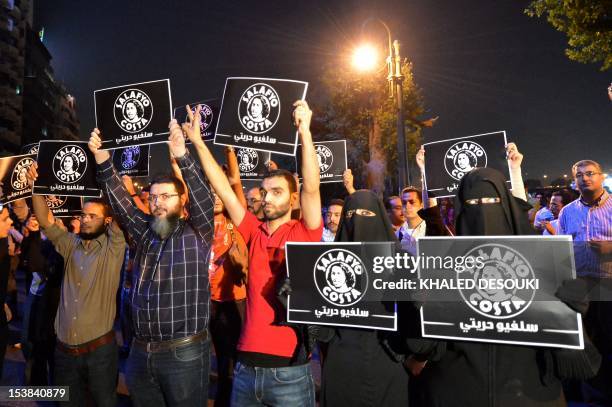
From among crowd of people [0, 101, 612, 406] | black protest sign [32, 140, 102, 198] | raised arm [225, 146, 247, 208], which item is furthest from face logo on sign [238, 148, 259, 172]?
crowd of people [0, 101, 612, 406]

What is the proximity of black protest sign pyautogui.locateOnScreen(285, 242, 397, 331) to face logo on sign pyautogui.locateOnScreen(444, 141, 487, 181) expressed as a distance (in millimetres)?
3420

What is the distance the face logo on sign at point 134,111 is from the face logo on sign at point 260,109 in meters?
1.09

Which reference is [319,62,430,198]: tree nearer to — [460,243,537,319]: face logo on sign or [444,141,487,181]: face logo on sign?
[444,141,487,181]: face logo on sign

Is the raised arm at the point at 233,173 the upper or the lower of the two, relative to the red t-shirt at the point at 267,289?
upper

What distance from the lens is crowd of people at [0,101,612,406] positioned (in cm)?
227

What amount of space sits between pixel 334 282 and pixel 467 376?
0.90 metres

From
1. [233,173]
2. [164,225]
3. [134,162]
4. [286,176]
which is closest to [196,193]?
[164,225]

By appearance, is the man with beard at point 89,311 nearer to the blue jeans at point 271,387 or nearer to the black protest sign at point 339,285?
the blue jeans at point 271,387

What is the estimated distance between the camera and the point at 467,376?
7.38 ft

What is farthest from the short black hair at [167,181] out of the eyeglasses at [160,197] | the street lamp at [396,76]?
the street lamp at [396,76]

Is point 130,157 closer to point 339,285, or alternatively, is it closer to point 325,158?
point 325,158

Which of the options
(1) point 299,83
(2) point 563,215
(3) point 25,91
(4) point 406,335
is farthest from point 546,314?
(3) point 25,91

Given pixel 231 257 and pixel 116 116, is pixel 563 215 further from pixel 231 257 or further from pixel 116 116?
pixel 116 116

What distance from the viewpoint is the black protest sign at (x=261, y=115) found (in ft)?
14.8
